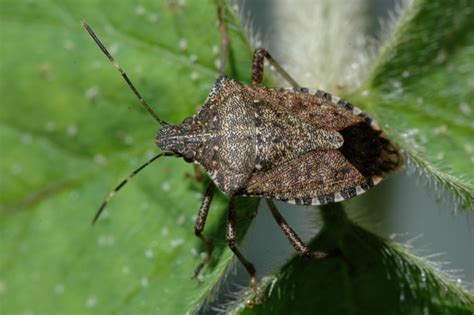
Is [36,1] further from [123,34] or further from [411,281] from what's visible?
[411,281]

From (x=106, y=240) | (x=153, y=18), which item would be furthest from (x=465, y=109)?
(x=106, y=240)

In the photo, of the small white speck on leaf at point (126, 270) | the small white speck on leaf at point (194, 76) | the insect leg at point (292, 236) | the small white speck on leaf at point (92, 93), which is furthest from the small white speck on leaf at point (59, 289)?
the small white speck on leaf at point (194, 76)

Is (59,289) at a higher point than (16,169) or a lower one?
lower

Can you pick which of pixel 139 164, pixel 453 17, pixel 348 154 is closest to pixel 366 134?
pixel 348 154

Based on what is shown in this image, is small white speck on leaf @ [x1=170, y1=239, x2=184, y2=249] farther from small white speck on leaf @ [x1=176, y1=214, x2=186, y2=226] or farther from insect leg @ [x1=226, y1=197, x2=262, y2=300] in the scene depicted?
insect leg @ [x1=226, y1=197, x2=262, y2=300]

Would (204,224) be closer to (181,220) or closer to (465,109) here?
(181,220)

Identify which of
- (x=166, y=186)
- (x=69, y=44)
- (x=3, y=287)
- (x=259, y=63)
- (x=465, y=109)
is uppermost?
(x=69, y=44)

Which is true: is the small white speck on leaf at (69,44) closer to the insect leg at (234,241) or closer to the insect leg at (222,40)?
the insect leg at (222,40)
